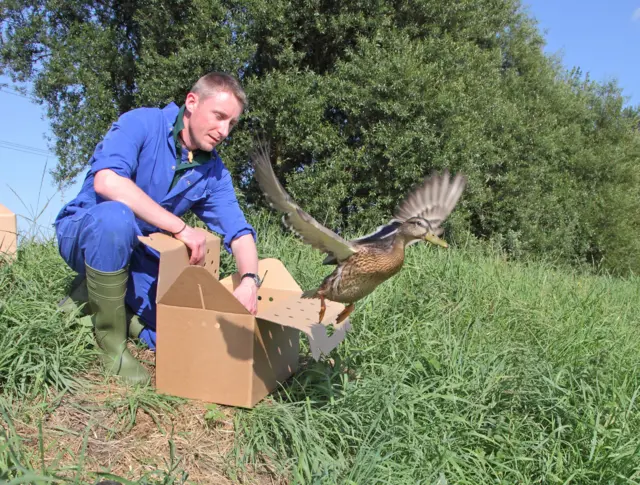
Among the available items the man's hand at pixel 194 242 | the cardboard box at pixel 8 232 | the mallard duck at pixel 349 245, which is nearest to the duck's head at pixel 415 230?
the mallard duck at pixel 349 245

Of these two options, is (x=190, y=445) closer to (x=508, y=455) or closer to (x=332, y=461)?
(x=332, y=461)

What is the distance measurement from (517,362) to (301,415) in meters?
1.30

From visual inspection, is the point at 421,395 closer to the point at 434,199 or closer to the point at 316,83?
the point at 434,199

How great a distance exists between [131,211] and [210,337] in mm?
675

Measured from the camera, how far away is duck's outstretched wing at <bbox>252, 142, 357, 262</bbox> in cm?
203

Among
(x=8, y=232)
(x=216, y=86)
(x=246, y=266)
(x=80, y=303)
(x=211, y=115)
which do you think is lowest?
Result: (x=80, y=303)

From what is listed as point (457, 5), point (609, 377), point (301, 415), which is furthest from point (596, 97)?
point (301, 415)

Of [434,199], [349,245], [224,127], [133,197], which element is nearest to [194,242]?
[133,197]

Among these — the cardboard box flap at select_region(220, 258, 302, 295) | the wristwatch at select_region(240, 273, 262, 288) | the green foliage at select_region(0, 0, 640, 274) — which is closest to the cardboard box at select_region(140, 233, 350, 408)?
the wristwatch at select_region(240, 273, 262, 288)

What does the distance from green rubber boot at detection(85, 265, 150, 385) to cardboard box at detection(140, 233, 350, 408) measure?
0.64 feet

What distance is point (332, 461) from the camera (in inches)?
88.0

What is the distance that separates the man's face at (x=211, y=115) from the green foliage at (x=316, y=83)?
10.7 ft

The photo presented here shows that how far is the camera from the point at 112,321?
259 cm

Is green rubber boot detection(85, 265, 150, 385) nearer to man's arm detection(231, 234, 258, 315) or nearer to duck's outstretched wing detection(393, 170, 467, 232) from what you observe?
man's arm detection(231, 234, 258, 315)
